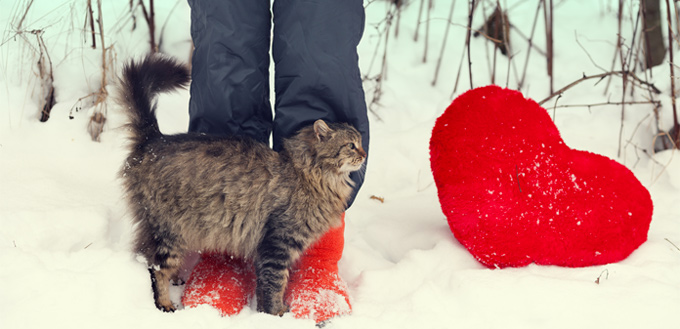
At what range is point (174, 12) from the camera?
3.24 m

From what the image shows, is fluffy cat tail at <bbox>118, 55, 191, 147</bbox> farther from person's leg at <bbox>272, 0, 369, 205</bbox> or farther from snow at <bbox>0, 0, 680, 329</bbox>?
person's leg at <bbox>272, 0, 369, 205</bbox>

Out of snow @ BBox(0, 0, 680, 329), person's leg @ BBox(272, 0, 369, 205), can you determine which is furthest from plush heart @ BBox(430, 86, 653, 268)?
person's leg @ BBox(272, 0, 369, 205)

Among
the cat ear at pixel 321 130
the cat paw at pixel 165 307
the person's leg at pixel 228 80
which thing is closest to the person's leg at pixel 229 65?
the person's leg at pixel 228 80

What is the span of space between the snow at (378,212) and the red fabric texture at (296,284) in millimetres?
51

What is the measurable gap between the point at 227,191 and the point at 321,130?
1.09ft

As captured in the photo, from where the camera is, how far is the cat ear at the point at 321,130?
1.61 meters

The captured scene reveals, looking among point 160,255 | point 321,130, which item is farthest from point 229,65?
point 160,255

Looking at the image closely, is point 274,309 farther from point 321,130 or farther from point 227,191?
point 321,130

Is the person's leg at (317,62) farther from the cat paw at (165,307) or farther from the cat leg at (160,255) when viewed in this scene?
the cat paw at (165,307)

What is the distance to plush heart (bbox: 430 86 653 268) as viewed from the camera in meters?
1.78

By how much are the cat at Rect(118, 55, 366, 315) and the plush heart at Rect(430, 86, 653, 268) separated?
1.32ft

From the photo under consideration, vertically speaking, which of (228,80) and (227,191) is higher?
(228,80)

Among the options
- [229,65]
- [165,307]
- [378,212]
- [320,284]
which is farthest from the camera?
[378,212]

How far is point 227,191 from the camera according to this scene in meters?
1.59
